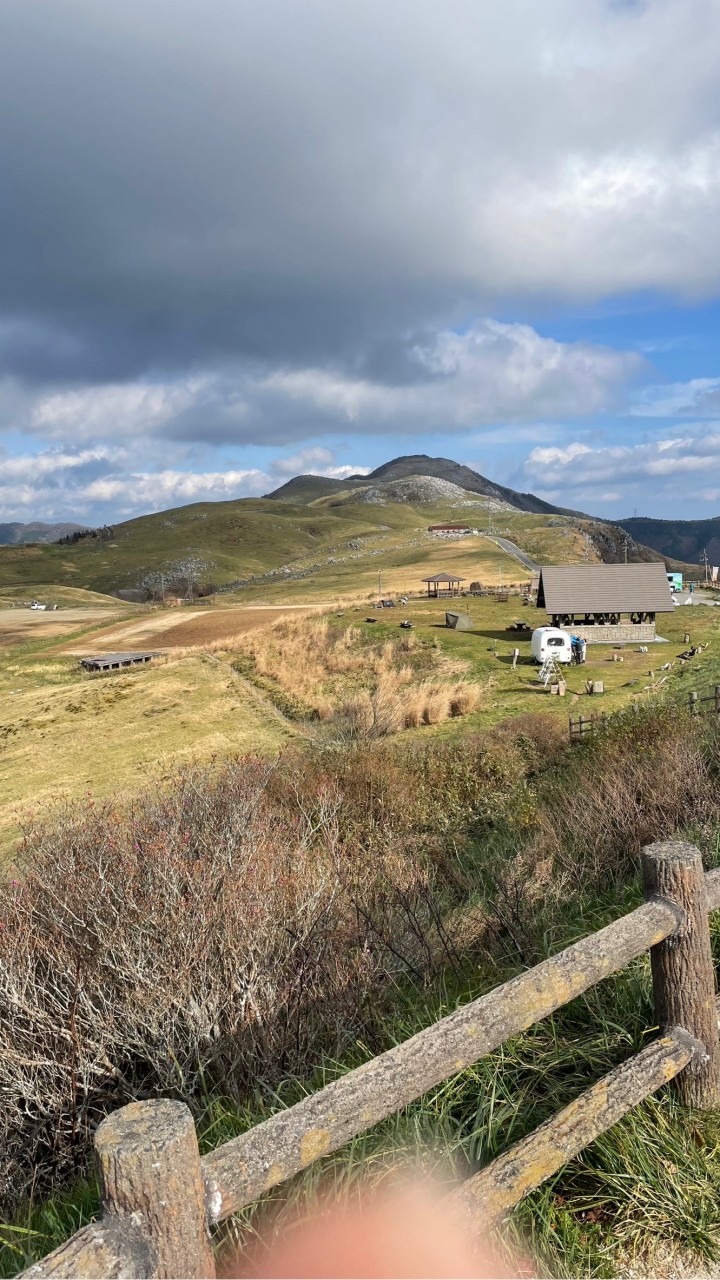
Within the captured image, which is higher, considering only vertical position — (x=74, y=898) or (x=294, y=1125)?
(x=294, y=1125)

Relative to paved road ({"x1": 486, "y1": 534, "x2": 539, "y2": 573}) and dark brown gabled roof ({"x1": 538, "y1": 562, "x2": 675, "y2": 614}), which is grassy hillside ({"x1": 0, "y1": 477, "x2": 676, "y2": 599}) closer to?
paved road ({"x1": 486, "y1": 534, "x2": 539, "y2": 573})

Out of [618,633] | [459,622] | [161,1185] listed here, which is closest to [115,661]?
[459,622]

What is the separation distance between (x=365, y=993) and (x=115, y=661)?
4399 cm

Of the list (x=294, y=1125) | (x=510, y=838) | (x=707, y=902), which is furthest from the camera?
(x=510, y=838)

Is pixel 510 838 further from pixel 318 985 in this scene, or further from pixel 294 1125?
pixel 294 1125

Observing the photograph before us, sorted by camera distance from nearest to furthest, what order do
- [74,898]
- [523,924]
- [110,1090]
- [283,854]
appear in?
1. [110,1090]
2. [523,924]
3. [74,898]
4. [283,854]

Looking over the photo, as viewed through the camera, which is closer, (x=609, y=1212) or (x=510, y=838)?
(x=609, y=1212)

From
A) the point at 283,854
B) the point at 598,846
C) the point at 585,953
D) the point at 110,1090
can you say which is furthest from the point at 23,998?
the point at 598,846

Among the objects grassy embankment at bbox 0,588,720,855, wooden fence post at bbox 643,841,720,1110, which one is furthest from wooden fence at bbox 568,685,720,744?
wooden fence post at bbox 643,841,720,1110

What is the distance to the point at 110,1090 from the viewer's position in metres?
6.00

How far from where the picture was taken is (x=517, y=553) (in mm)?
114125

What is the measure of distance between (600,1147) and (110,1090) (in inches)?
174

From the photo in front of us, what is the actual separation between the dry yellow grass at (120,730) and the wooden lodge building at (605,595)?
23.8 metres

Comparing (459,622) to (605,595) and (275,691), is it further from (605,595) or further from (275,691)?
(275,691)
